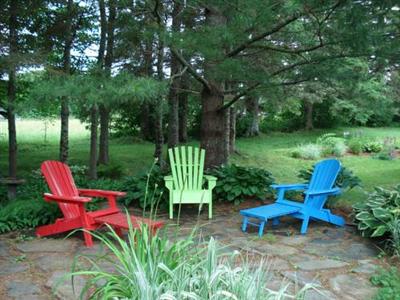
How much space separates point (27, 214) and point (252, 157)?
7322mm

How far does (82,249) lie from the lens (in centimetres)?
362

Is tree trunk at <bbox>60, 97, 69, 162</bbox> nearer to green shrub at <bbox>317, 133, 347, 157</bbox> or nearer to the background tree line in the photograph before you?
the background tree line

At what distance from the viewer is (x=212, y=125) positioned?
5.89 meters

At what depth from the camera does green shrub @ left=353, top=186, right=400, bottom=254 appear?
3.48 m

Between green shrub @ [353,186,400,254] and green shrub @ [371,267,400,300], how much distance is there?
329 mm

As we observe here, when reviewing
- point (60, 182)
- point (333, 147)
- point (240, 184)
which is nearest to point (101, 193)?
point (60, 182)

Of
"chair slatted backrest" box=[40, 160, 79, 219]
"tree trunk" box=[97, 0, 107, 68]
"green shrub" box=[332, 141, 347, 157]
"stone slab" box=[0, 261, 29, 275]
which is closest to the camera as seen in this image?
"stone slab" box=[0, 261, 29, 275]

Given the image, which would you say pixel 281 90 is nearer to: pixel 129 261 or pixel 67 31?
pixel 67 31

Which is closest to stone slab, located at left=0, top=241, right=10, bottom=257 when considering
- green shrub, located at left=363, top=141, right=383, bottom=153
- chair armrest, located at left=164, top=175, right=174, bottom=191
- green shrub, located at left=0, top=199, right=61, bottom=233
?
green shrub, located at left=0, top=199, right=61, bottom=233

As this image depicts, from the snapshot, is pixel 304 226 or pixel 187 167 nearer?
pixel 304 226

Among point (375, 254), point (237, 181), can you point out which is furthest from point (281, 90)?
point (375, 254)

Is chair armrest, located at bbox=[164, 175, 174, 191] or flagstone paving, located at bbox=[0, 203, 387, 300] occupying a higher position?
chair armrest, located at bbox=[164, 175, 174, 191]

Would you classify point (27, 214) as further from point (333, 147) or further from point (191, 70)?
point (333, 147)

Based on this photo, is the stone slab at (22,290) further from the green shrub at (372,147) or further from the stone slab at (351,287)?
the green shrub at (372,147)
